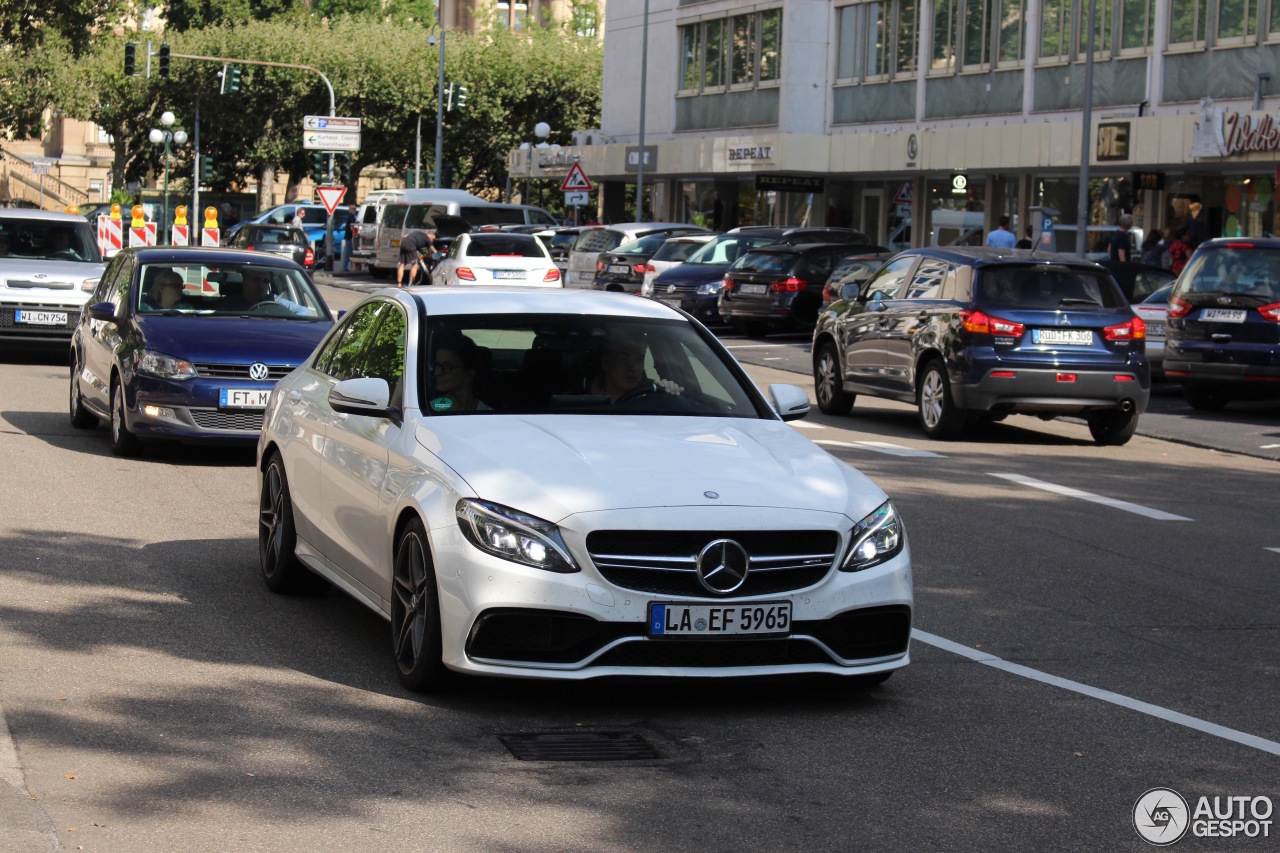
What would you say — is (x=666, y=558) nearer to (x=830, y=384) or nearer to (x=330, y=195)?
(x=830, y=384)

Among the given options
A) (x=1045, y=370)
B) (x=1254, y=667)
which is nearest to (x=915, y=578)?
(x=1254, y=667)

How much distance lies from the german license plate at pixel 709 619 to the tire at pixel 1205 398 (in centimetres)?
1546

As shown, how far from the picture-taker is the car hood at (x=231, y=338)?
13.2 meters

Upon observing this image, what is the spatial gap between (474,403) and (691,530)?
4.71ft

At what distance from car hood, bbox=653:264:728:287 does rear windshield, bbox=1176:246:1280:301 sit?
14483 mm

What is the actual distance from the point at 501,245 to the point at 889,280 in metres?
17.0

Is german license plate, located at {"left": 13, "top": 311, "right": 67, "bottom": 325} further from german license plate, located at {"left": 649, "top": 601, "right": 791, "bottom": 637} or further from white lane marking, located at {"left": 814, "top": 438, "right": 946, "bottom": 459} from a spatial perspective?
german license plate, located at {"left": 649, "top": 601, "right": 791, "bottom": 637}

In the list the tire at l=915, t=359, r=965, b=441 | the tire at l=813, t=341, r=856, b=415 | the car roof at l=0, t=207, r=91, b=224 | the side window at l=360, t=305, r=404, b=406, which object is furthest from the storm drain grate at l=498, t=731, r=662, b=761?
the car roof at l=0, t=207, r=91, b=224

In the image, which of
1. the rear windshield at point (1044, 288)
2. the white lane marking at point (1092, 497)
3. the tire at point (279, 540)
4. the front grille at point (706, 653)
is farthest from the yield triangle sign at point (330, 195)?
the front grille at point (706, 653)

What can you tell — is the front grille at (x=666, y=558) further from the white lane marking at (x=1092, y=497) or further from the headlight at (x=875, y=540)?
the white lane marking at (x=1092, y=497)

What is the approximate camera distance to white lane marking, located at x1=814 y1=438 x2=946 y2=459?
15802mm

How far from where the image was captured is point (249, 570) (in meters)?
9.23

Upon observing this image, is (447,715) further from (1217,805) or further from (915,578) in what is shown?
(915,578)

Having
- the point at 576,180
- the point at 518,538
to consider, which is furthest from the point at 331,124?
the point at 518,538
